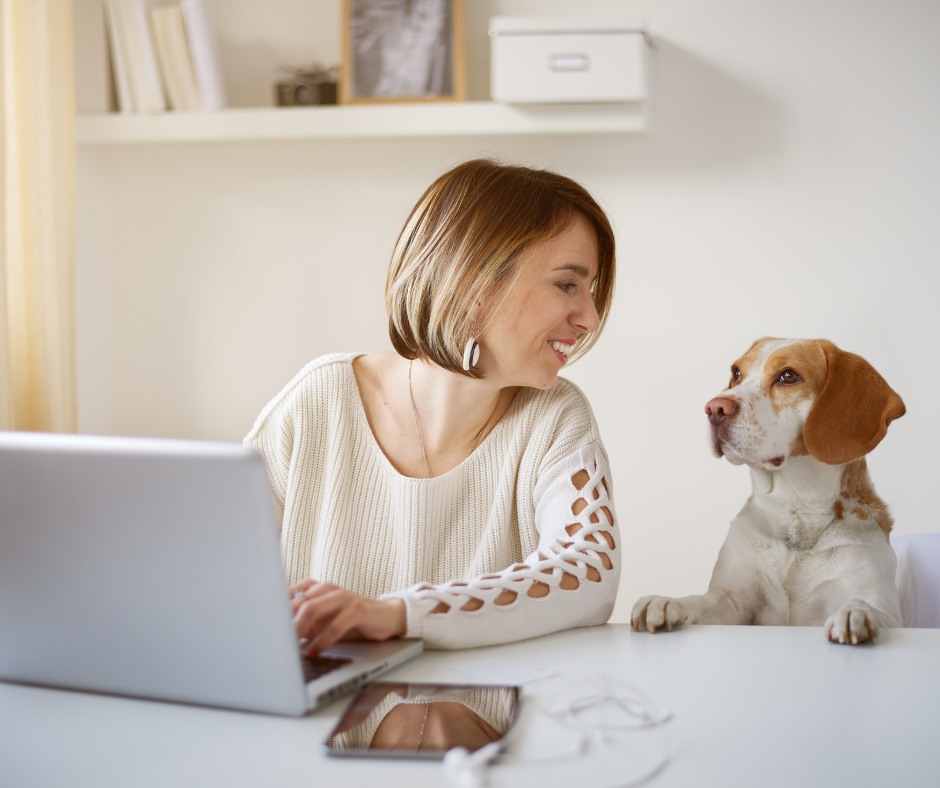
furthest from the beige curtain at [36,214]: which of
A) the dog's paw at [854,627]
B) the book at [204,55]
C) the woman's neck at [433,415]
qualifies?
the dog's paw at [854,627]

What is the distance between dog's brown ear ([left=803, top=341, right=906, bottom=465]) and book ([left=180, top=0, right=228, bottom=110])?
1.65 m

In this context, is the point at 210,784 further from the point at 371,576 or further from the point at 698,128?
the point at 698,128

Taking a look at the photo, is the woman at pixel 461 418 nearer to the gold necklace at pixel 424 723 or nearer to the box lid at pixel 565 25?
the gold necklace at pixel 424 723

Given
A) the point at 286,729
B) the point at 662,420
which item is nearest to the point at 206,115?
the point at 662,420

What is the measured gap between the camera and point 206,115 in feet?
7.06

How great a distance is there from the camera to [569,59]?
6.46ft

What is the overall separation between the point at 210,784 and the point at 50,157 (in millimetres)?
1750

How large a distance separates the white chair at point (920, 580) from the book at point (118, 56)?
2.06 meters

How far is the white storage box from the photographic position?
1958mm

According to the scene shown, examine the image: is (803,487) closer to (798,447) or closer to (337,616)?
(798,447)

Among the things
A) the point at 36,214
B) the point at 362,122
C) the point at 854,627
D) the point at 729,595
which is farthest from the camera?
the point at 362,122

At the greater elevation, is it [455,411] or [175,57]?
[175,57]

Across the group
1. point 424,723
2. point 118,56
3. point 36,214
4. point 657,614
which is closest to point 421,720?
point 424,723

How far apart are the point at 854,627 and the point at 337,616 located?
532mm
